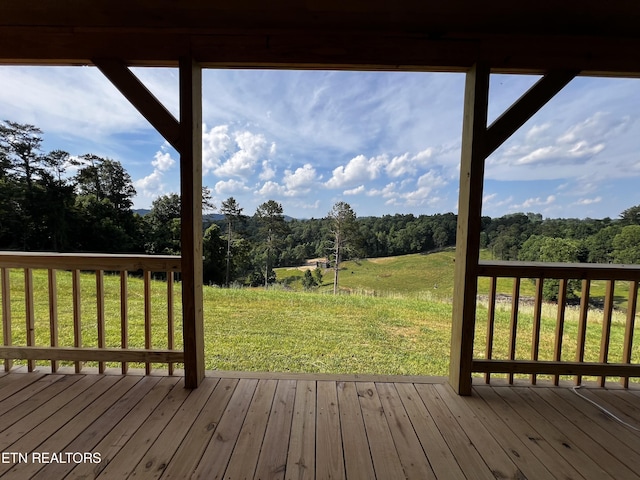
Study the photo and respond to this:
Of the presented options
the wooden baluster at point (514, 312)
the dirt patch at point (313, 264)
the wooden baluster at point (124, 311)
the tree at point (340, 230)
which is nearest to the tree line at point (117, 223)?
the wooden baluster at point (514, 312)

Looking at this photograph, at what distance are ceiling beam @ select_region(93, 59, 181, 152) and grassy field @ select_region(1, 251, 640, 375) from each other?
2821mm

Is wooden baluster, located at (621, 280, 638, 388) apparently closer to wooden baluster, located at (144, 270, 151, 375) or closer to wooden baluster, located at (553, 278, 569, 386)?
wooden baluster, located at (553, 278, 569, 386)

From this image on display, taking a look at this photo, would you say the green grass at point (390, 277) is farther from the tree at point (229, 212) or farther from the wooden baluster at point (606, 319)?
the wooden baluster at point (606, 319)

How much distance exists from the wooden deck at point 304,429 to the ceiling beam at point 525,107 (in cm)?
170

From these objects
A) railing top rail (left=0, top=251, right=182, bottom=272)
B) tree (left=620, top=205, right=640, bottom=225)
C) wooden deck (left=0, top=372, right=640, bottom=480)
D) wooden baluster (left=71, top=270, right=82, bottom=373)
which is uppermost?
tree (left=620, top=205, right=640, bottom=225)

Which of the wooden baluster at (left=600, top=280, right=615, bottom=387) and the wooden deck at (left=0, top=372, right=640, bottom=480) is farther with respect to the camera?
the wooden baluster at (left=600, top=280, right=615, bottom=387)

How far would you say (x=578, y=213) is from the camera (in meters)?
2.91

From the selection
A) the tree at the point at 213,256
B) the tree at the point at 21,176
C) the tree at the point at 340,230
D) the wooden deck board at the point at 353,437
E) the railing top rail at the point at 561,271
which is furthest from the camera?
the tree at the point at 340,230

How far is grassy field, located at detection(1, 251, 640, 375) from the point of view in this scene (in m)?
3.72

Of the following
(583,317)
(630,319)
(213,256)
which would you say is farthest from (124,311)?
(630,319)

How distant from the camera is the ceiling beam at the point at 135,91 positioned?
72.2 inches

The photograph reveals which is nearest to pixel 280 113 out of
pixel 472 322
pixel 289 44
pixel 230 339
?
pixel 289 44

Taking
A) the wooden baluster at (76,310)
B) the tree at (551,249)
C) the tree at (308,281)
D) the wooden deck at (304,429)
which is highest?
the tree at (551,249)

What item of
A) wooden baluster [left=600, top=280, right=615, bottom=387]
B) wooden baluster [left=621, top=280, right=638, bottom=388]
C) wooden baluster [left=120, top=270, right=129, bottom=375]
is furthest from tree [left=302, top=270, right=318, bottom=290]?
wooden baluster [left=621, top=280, right=638, bottom=388]
